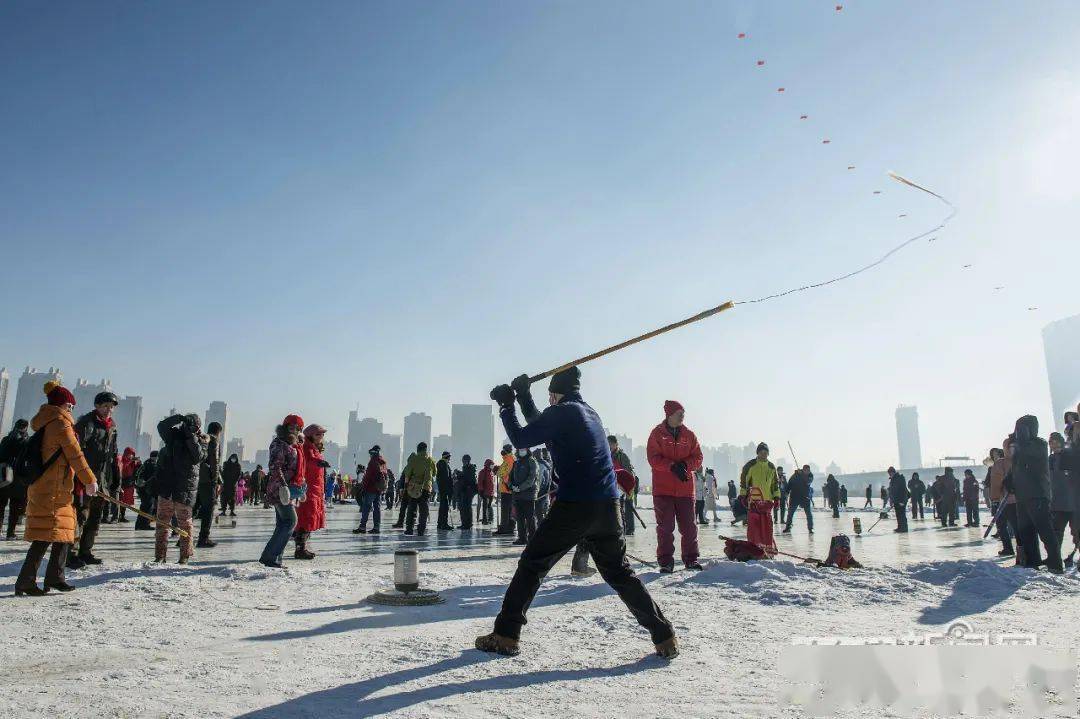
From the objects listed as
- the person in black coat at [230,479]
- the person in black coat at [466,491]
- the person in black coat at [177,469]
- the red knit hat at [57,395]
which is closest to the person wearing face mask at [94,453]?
the person in black coat at [177,469]

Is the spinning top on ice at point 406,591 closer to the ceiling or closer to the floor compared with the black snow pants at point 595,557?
closer to the floor

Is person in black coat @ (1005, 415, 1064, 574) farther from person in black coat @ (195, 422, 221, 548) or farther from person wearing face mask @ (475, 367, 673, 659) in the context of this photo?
person in black coat @ (195, 422, 221, 548)

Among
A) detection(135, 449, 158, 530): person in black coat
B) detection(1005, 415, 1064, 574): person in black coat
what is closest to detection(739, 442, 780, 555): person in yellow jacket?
detection(1005, 415, 1064, 574): person in black coat

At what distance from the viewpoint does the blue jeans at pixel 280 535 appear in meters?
7.53

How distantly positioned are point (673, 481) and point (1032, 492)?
4693 millimetres

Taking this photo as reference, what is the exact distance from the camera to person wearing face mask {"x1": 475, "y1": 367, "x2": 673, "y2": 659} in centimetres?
407

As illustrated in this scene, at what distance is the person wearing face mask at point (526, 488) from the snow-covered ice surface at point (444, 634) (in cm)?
221

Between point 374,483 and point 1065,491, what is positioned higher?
point 374,483

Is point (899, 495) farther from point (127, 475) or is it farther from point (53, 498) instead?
point (127, 475)

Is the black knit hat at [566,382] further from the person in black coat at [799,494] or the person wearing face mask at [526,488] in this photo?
the person in black coat at [799,494]

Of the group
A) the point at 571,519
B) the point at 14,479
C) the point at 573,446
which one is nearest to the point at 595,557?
the point at 571,519

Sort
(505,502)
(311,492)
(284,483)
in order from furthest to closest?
1. (505,502)
2. (311,492)
3. (284,483)

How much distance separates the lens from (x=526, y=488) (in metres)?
10.6

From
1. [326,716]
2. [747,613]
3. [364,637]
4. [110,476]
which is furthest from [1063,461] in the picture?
[110,476]
